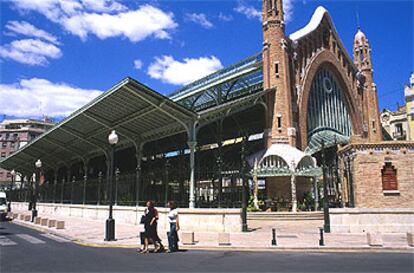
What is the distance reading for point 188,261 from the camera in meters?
10.7

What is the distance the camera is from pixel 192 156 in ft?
71.8

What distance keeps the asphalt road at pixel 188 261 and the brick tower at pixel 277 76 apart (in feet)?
59.7

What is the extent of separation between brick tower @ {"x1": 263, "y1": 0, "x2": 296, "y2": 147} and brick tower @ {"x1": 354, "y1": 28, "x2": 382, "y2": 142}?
594 inches

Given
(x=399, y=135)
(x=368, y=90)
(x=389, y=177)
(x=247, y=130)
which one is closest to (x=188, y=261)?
(x=389, y=177)

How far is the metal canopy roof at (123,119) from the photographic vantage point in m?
20.4

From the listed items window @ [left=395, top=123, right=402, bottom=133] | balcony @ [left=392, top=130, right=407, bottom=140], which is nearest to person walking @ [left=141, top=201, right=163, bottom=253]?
balcony @ [left=392, top=130, right=407, bottom=140]

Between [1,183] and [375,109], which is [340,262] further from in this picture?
[1,183]

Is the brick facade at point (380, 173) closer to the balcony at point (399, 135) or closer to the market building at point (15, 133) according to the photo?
the balcony at point (399, 135)

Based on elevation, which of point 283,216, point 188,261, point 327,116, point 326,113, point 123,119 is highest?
point 326,113

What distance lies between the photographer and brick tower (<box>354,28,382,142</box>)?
41938mm

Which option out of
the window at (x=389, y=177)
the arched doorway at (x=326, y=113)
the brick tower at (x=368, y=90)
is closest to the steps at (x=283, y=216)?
the window at (x=389, y=177)

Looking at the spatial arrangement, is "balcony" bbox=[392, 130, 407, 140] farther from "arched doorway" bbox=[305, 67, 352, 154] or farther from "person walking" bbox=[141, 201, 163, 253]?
"person walking" bbox=[141, 201, 163, 253]

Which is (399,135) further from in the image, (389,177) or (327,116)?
(389,177)

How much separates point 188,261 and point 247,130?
82.5 ft
